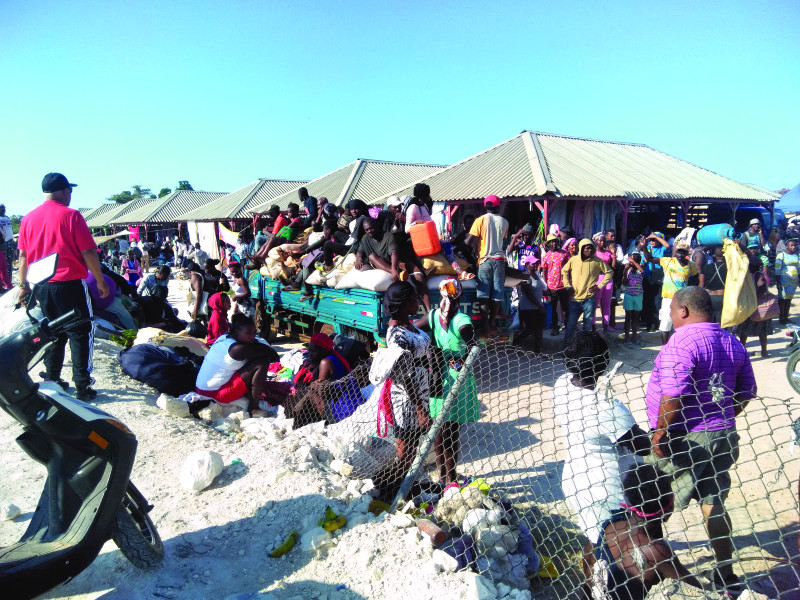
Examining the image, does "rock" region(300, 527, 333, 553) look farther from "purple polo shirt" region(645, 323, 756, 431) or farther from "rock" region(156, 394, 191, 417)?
"rock" region(156, 394, 191, 417)

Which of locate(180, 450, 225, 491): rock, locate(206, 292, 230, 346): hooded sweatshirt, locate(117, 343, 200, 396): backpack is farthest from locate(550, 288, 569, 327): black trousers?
locate(180, 450, 225, 491): rock

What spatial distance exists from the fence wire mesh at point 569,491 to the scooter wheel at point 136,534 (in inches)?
54.3

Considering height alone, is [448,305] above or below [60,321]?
below

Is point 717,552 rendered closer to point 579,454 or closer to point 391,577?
point 579,454

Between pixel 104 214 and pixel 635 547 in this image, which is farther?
pixel 104 214

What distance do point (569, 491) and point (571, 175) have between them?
12308mm

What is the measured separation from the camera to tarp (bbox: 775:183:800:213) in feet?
73.1

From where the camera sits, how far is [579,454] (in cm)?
257

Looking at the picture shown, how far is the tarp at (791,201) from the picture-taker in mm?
22281

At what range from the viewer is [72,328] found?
4359 millimetres

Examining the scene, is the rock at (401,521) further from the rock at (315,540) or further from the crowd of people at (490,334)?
the crowd of people at (490,334)

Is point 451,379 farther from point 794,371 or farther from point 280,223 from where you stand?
point 280,223

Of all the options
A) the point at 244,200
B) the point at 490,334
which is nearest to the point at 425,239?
the point at 490,334

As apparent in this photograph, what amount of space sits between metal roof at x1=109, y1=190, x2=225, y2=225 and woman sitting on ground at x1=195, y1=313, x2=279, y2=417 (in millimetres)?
28479
